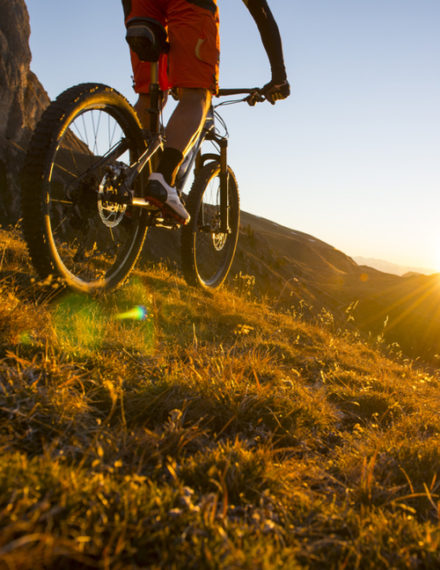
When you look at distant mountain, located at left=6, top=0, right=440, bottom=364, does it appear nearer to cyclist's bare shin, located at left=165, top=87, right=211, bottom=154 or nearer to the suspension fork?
the suspension fork

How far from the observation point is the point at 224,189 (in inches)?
210

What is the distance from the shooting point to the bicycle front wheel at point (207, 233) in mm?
4703

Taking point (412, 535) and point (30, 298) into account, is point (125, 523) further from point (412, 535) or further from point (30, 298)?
point (30, 298)

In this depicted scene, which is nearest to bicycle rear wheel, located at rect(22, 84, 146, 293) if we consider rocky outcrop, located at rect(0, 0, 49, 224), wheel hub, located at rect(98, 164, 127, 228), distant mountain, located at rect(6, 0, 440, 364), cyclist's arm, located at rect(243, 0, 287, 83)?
wheel hub, located at rect(98, 164, 127, 228)

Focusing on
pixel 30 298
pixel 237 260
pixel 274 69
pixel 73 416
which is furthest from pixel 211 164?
pixel 237 260

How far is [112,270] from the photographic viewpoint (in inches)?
146

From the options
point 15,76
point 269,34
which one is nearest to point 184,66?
point 269,34

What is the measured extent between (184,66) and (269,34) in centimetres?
110

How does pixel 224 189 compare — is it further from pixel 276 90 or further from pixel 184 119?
pixel 184 119

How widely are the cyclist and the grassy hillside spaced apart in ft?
4.07

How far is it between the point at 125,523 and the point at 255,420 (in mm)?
1142

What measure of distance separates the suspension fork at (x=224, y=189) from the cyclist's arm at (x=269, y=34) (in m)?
1.09

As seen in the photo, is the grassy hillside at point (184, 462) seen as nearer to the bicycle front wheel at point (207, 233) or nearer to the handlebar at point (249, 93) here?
the bicycle front wheel at point (207, 233)

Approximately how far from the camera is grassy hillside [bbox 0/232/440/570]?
42.4 inches
